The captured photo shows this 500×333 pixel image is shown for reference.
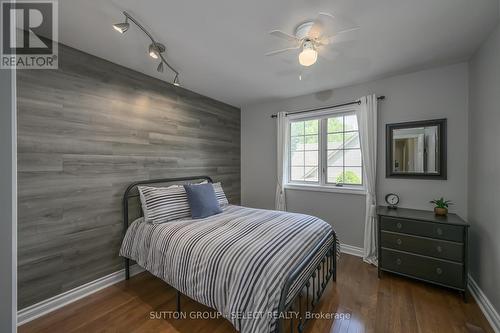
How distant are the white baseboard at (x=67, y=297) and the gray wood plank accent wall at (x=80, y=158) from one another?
46 millimetres

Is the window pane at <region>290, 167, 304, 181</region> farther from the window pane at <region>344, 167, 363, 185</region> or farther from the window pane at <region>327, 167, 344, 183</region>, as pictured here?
the window pane at <region>344, 167, 363, 185</region>

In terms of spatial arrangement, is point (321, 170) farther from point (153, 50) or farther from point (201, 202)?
point (153, 50)

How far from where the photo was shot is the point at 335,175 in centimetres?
329

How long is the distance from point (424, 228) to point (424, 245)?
A: 0.59ft

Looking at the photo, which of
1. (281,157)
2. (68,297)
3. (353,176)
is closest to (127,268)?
(68,297)

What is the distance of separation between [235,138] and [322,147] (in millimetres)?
1664

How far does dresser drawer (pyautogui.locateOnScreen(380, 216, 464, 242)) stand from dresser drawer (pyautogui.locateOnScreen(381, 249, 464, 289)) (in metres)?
0.25

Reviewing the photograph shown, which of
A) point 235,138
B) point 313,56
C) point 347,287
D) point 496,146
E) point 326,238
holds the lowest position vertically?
point 347,287

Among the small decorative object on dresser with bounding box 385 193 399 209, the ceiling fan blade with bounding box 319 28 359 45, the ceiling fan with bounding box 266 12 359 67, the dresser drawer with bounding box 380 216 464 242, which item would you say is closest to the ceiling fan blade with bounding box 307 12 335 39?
the ceiling fan with bounding box 266 12 359 67

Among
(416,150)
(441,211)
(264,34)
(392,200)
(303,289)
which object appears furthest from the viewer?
(392,200)

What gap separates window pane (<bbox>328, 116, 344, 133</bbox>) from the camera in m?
3.23

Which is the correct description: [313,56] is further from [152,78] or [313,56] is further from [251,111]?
[251,111]

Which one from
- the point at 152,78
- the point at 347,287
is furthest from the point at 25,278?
the point at 347,287

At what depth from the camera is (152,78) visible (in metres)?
2.72
